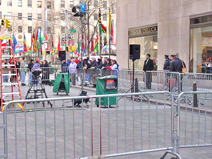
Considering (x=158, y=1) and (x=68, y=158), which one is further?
(x=158, y=1)

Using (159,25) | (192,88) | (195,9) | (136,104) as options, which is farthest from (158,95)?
(159,25)

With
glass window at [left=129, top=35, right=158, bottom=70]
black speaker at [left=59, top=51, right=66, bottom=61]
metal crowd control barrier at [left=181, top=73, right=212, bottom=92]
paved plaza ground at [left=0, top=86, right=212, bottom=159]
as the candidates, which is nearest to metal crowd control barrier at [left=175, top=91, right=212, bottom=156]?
paved plaza ground at [left=0, top=86, right=212, bottom=159]

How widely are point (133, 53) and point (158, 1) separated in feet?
27.4

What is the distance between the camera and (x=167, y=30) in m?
21.5

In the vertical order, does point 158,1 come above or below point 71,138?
above

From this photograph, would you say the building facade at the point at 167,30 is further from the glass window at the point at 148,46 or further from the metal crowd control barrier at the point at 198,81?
the metal crowd control barrier at the point at 198,81

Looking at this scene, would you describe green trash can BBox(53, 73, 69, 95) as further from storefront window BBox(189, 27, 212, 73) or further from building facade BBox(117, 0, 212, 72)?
storefront window BBox(189, 27, 212, 73)

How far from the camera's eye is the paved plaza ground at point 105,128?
5.55 m

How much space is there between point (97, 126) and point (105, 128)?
22 centimetres

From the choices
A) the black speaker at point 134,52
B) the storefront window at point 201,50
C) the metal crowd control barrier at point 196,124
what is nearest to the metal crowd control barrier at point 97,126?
the metal crowd control barrier at point 196,124

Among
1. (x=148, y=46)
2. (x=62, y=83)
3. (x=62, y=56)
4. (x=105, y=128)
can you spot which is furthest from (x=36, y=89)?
(x=148, y=46)

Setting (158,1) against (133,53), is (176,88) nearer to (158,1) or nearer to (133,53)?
(133,53)

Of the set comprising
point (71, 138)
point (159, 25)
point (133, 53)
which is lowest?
point (71, 138)

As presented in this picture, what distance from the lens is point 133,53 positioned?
49.7 ft
